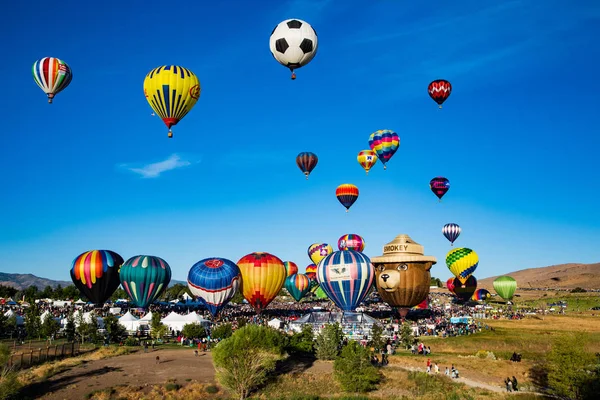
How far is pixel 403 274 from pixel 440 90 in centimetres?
2447

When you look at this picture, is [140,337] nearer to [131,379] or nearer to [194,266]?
[194,266]

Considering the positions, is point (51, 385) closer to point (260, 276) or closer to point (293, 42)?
point (293, 42)

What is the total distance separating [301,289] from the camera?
9794 centimetres

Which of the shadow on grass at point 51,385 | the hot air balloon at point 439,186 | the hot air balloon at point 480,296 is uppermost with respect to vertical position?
the hot air balloon at point 439,186

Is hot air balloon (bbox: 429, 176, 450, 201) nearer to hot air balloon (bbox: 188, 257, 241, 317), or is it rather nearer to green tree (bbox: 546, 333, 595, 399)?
hot air balloon (bbox: 188, 257, 241, 317)

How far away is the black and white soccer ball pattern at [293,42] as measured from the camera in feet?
124

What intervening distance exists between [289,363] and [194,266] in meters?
26.6

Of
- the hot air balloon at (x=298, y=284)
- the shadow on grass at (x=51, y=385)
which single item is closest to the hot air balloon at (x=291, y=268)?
the hot air balloon at (x=298, y=284)

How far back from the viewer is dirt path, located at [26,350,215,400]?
99.2 feet

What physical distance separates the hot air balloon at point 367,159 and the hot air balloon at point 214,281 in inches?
1056

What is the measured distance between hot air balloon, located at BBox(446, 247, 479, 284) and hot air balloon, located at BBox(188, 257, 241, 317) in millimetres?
38545

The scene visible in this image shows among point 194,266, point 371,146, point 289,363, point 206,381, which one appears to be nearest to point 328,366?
point 289,363

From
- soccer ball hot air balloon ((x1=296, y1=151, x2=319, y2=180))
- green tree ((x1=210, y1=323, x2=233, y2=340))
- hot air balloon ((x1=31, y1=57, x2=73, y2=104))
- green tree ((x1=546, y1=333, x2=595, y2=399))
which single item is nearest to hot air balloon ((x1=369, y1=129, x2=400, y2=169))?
soccer ball hot air balloon ((x1=296, y1=151, x2=319, y2=180))

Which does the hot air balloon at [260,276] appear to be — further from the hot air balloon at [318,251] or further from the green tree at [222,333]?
the hot air balloon at [318,251]
